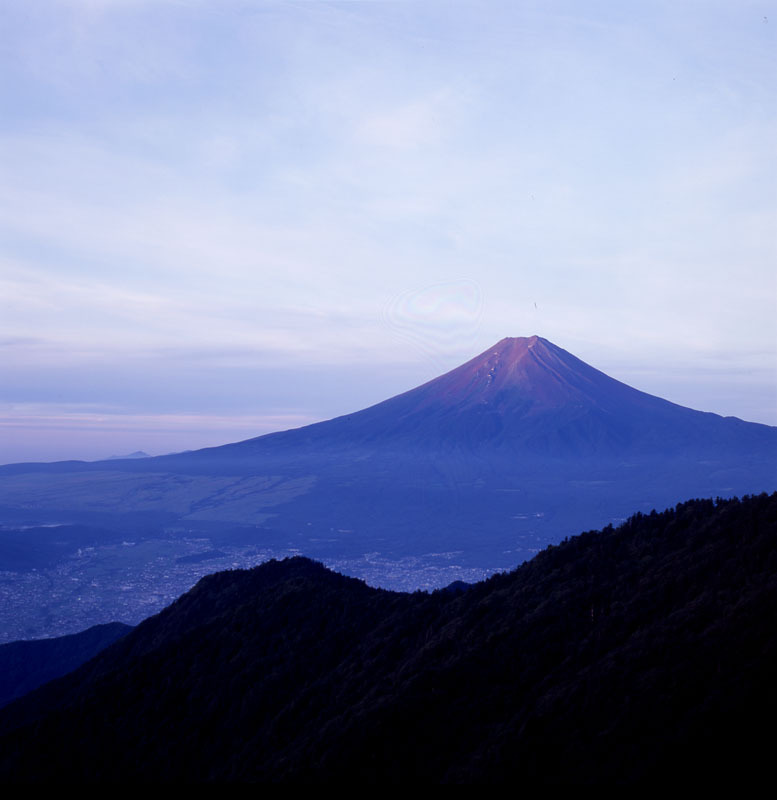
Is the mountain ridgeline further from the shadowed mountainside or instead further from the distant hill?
the distant hill

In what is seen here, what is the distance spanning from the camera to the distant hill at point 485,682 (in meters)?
7.60

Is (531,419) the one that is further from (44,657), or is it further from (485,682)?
(485,682)

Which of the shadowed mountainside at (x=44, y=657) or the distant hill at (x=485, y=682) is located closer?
the distant hill at (x=485, y=682)

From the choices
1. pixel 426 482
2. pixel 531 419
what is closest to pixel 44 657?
pixel 426 482

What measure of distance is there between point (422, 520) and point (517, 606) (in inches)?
4121

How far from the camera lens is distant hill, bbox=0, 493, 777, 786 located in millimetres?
7598

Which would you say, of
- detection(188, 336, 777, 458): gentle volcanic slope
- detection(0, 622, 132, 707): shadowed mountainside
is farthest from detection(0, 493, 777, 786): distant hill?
detection(188, 336, 777, 458): gentle volcanic slope

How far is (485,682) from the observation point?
413 inches

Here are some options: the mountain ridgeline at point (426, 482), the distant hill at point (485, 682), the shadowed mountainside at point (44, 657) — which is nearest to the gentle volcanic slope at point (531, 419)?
the mountain ridgeline at point (426, 482)

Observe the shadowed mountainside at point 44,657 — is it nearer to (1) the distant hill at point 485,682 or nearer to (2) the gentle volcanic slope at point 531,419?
(1) the distant hill at point 485,682

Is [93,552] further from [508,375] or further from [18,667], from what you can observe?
[508,375]

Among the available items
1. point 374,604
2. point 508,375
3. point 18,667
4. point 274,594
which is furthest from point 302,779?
point 508,375

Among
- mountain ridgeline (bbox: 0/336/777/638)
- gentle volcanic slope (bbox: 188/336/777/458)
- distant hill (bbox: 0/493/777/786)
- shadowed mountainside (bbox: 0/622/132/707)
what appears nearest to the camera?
distant hill (bbox: 0/493/777/786)

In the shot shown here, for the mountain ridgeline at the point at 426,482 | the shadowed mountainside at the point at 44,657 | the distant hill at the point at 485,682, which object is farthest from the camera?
the mountain ridgeline at the point at 426,482
